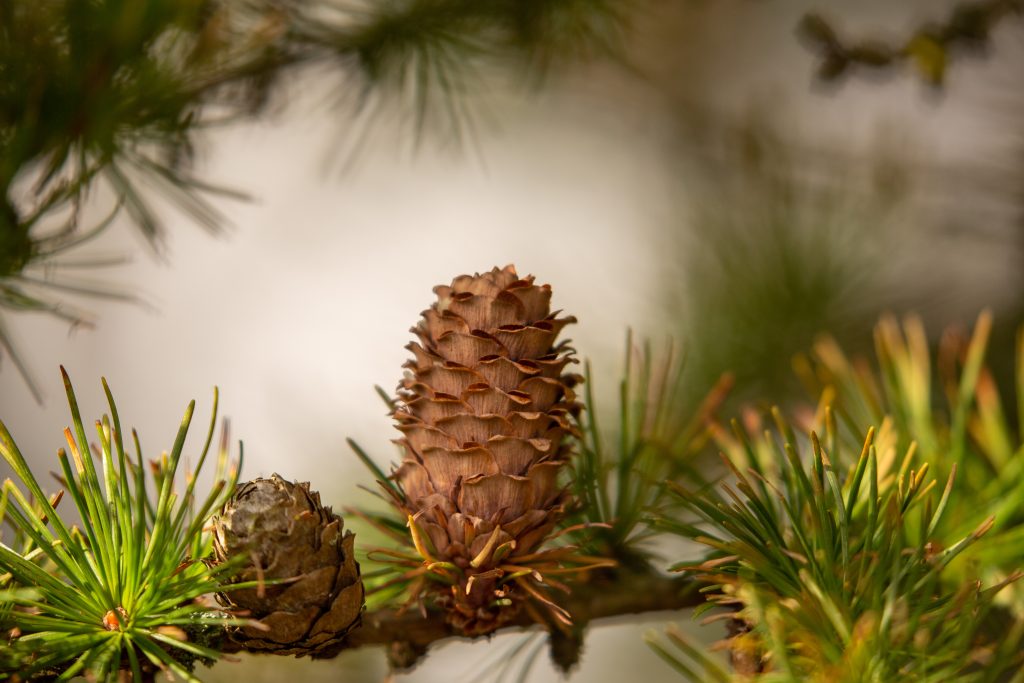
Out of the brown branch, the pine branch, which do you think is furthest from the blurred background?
the brown branch

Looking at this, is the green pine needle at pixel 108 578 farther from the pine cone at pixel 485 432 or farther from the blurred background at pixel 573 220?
the blurred background at pixel 573 220

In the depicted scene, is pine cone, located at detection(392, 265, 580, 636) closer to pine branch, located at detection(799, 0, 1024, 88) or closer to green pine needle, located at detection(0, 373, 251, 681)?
green pine needle, located at detection(0, 373, 251, 681)

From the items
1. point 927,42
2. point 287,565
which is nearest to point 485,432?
point 287,565

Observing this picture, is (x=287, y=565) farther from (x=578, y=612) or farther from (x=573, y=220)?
(x=573, y=220)

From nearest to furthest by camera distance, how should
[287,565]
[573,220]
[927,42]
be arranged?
[287,565], [927,42], [573,220]

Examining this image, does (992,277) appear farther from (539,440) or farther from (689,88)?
(539,440)

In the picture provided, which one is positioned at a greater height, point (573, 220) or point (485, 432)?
point (573, 220)
